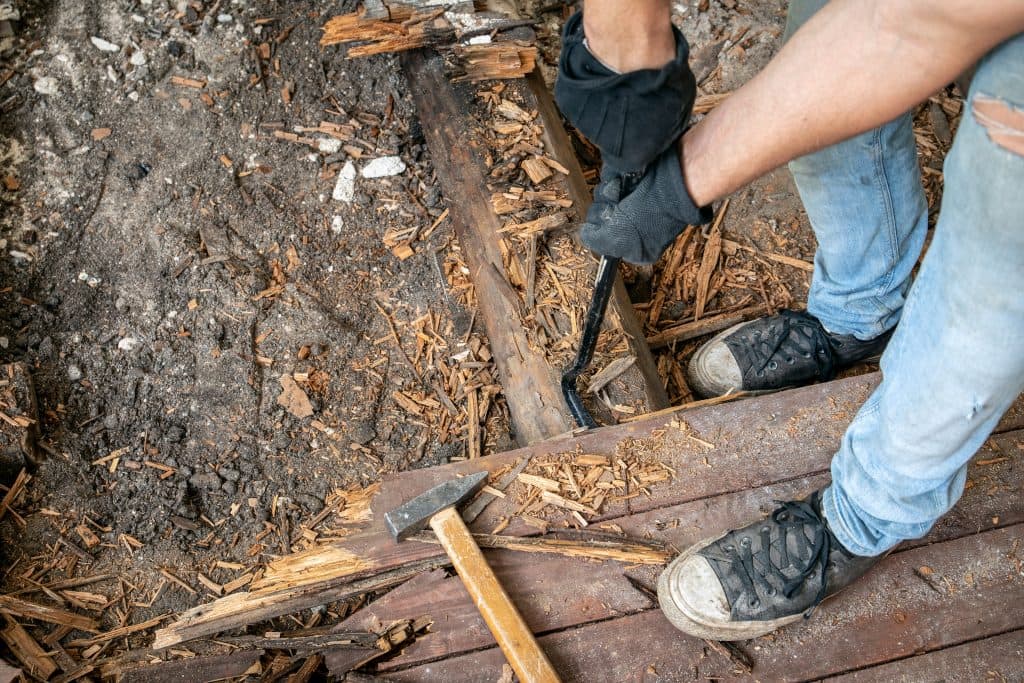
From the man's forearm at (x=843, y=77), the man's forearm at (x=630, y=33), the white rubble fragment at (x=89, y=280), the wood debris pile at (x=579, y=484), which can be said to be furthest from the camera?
the white rubble fragment at (x=89, y=280)

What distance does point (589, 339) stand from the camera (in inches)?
87.2

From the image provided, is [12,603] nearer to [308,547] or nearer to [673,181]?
[308,547]

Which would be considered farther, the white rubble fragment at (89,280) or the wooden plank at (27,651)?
the white rubble fragment at (89,280)

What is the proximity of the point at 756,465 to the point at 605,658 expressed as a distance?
0.68 metres

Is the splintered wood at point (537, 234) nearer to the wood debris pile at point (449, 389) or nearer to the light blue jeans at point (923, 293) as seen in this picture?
the wood debris pile at point (449, 389)

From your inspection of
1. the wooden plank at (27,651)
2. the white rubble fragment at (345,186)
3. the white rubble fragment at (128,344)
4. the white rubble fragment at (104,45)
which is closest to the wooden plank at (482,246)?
the white rubble fragment at (345,186)

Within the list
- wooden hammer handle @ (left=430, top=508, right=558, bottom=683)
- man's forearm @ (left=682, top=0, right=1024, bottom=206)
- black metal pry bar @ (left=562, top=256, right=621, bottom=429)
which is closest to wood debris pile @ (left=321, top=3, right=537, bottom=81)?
black metal pry bar @ (left=562, top=256, right=621, bottom=429)

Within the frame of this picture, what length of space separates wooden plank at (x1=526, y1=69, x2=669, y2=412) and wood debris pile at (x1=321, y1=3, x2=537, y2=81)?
0.11 metres

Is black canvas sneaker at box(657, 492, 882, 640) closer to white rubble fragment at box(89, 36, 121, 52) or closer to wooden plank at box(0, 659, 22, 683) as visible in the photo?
wooden plank at box(0, 659, 22, 683)

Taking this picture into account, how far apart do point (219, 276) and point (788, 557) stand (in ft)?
6.84

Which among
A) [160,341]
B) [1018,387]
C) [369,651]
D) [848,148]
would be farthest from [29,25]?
[1018,387]

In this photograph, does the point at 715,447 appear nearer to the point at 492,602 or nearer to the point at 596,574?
the point at 596,574

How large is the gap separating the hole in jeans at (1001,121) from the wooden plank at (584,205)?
1.26 metres

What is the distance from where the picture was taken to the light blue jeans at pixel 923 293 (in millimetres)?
1277
